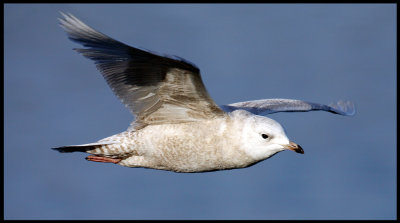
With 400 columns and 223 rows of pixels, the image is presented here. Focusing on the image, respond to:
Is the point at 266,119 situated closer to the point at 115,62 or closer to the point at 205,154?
the point at 205,154

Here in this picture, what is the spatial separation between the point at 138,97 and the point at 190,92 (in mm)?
600

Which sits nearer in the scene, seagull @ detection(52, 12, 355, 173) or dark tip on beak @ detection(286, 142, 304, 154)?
seagull @ detection(52, 12, 355, 173)

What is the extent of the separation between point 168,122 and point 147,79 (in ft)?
2.02

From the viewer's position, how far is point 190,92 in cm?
725

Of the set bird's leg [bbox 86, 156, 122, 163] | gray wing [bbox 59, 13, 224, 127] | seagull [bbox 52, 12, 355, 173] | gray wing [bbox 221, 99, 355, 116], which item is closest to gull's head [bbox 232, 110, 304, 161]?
seagull [bbox 52, 12, 355, 173]

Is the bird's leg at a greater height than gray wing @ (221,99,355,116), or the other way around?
gray wing @ (221,99,355,116)

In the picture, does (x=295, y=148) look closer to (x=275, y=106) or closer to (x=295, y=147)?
(x=295, y=147)

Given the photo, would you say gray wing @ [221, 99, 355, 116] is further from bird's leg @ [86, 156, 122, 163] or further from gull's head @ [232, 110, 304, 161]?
bird's leg @ [86, 156, 122, 163]

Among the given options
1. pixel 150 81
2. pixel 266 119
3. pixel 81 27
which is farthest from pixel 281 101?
pixel 81 27

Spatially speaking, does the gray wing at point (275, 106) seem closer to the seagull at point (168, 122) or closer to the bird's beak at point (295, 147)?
the seagull at point (168, 122)

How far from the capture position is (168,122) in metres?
7.67

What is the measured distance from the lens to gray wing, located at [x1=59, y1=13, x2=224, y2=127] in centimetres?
691

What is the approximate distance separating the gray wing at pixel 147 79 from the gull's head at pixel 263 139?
361 mm

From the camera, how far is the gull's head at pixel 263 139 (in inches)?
285
